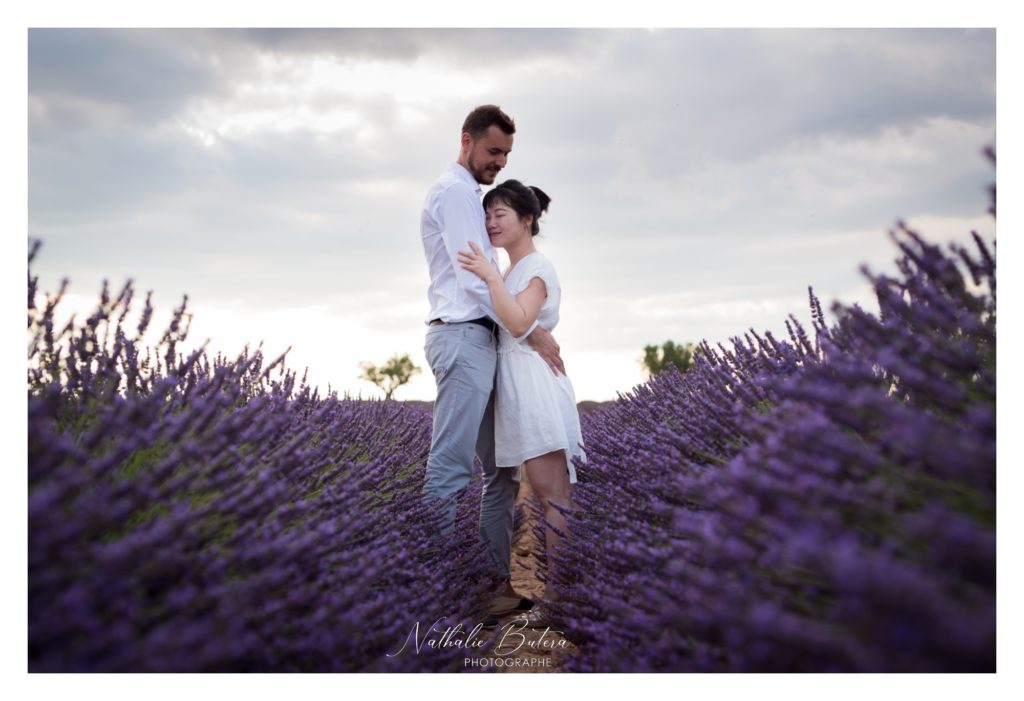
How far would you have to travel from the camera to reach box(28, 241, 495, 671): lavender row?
1.27 metres

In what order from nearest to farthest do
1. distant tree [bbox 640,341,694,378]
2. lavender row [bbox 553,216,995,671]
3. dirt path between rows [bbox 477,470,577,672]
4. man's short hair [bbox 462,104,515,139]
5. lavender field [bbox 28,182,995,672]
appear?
lavender row [bbox 553,216,995,671]
lavender field [bbox 28,182,995,672]
dirt path between rows [bbox 477,470,577,672]
man's short hair [bbox 462,104,515,139]
distant tree [bbox 640,341,694,378]

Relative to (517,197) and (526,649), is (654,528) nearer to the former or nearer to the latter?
(526,649)

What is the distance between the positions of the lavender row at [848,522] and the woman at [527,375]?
964mm

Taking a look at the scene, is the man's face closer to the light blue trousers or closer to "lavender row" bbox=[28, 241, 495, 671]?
the light blue trousers

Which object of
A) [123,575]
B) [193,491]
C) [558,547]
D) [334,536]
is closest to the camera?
[123,575]

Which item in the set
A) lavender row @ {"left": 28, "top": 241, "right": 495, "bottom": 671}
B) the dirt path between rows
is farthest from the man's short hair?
the dirt path between rows

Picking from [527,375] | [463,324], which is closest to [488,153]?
[463,324]

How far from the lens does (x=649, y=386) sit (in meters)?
5.35

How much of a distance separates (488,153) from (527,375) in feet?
3.36

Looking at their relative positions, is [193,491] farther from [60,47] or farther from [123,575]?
[60,47]

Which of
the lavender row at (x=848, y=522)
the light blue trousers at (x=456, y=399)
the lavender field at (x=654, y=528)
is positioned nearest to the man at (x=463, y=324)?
the light blue trousers at (x=456, y=399)

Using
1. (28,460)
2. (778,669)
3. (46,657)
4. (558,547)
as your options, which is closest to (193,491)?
(28,460)

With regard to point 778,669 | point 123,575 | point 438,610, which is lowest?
point 438,610
